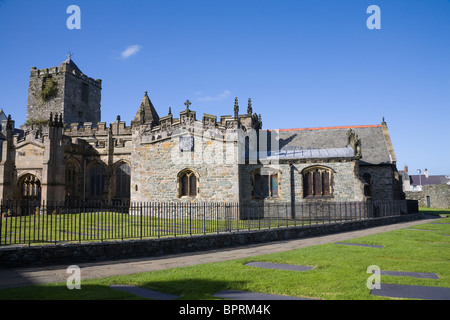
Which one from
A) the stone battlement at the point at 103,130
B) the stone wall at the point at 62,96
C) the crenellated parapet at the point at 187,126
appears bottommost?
the crenellated parapet at the point at 187,126

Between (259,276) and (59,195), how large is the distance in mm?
24923

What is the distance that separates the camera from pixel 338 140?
30.2 metres

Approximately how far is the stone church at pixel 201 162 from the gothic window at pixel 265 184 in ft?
0.24

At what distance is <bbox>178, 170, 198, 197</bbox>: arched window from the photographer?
25859mm

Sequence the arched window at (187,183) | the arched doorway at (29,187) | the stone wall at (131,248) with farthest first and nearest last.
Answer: the arched doorway at (29,187)
the arched window at (187,183)
the stone wall at (131,248)

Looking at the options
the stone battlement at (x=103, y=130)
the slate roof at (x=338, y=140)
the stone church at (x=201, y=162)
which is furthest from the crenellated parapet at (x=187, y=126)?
the stone battlement at (x=103, y=130)

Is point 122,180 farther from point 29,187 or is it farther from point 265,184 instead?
point 265,184

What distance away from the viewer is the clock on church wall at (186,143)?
2588cm

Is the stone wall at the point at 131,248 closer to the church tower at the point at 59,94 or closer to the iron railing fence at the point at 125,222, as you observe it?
the iron railing fence at the point at 125,222

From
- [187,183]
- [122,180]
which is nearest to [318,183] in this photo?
→ [187,183]

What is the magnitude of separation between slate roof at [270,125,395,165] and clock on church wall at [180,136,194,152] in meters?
8.46

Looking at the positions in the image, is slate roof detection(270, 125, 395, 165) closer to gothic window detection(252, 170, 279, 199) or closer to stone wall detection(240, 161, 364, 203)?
stone wall detection(240, 161, 364, 203)

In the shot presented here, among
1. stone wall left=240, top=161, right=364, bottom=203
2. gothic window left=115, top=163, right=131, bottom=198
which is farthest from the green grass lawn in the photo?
gothic window left=115, top=163, right=131, bottom=198
